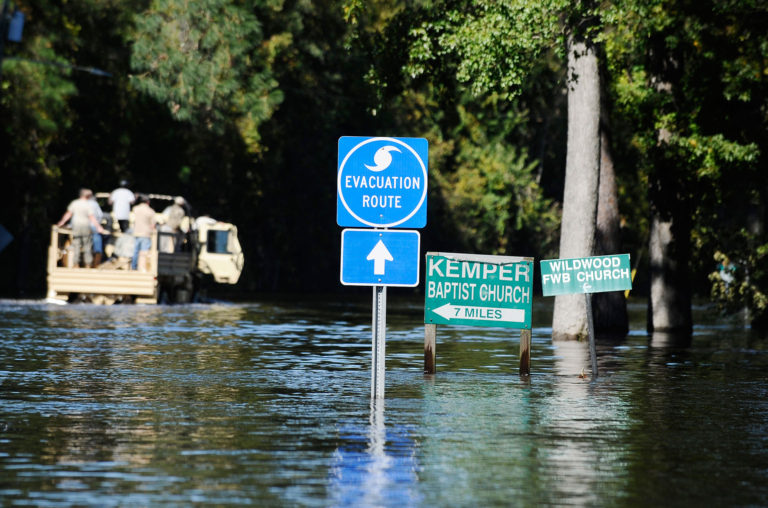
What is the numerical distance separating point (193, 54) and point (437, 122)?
1014cm

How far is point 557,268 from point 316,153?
51094 millimetres

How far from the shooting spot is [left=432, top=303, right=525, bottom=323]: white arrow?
59.6ft

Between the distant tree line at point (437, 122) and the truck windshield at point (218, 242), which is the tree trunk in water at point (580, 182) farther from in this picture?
the truck windshield at point (218, 242)

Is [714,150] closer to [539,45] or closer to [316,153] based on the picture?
[539,45]

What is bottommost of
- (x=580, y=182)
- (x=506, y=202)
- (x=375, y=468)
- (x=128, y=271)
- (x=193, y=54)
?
(x=375, y=468)

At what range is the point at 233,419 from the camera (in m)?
13.2

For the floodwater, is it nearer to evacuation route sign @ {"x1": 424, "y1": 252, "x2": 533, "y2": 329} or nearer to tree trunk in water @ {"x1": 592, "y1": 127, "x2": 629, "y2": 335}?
evacuation route sign @ {"x1": 424, "y1": 252, "x2": 533, "y2": 329}

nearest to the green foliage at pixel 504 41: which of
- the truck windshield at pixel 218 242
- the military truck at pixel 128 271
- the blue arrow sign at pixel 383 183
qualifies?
the blue arrow sign at pixel 383 183

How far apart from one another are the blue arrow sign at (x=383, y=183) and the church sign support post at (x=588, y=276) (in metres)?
3.91

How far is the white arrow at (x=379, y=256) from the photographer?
1477cm

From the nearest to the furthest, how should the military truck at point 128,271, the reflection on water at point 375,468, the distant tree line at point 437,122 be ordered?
1. the reflection on water at point 375,468
2. the distant tree line at point 437,122
3. the military truck at point 128,271

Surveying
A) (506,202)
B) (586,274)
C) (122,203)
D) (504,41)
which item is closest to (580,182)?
(504,41)

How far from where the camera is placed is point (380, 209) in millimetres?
14852

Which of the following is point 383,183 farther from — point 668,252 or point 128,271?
point 128,271
